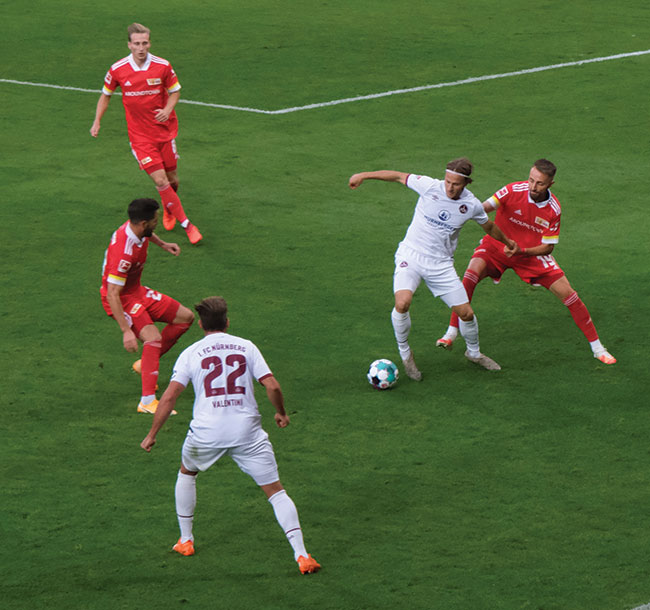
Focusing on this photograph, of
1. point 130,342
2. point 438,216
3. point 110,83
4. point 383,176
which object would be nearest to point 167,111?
point 110,83

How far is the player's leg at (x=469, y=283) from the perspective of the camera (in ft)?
39.1

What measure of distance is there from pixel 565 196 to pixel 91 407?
8.28 meters

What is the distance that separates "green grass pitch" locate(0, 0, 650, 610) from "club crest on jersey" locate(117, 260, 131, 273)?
1385 millimetres

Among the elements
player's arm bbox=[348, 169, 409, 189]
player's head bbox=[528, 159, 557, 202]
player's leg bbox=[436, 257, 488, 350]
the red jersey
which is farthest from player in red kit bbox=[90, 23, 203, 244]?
player's head bbox=[528, 159, 557, 202]

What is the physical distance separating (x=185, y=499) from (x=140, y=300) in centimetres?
279

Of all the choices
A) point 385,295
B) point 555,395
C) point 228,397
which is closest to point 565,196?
point 385,295

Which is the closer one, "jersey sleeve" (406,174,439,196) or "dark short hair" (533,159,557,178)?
"jersey sleeve" (406,174,439,196)

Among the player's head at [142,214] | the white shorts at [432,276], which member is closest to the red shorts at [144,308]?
the player's head at [142,214]

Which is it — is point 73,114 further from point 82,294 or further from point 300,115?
point 82,294

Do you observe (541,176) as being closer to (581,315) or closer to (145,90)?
(581,315)

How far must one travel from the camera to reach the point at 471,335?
1135 centimetres

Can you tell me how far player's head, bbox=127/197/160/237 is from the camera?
32.9 ft

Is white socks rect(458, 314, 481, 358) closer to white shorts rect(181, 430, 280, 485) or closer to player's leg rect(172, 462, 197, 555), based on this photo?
white shorts rect(181, 430, 280, 485)

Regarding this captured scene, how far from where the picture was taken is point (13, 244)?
577 inches
